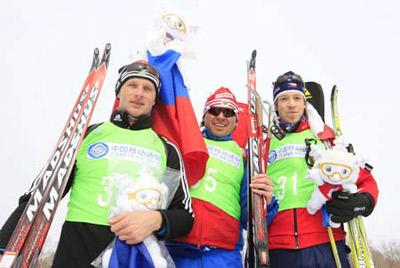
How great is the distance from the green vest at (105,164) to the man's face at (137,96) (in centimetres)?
17

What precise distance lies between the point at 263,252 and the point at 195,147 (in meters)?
0.99

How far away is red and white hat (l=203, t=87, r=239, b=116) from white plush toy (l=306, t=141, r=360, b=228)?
95 cm

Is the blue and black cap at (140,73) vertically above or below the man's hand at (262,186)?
above

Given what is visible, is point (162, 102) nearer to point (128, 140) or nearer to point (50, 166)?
point (128, 140)

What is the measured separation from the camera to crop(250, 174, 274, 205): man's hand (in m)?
3.01

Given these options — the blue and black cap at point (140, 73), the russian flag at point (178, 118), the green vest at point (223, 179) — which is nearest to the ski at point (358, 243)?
the green vest at point (223, 179)

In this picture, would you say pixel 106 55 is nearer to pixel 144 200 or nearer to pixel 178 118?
pixel 178 118

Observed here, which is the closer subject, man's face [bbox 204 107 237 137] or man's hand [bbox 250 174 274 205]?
man's hand [bbox 250 174 274 205]

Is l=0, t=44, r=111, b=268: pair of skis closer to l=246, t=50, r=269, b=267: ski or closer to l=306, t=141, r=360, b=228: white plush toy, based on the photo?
l=246, t=50, r=269, b=267: ski

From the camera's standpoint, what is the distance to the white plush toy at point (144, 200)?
217 centimetres

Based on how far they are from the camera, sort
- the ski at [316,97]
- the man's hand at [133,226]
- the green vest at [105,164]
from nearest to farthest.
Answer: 1. the man's hand at [133,226]
2. the green vest at [105,164]
3. the ski at [316,97]

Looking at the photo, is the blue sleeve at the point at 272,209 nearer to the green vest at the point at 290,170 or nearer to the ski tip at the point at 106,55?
the green vest at the point at 290,170

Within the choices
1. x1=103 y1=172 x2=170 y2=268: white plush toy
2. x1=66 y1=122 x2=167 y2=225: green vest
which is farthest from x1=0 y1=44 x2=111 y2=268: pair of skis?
x1=103 y1=172 x2=170 y2=268: white plush toy

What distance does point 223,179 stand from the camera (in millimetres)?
3242
